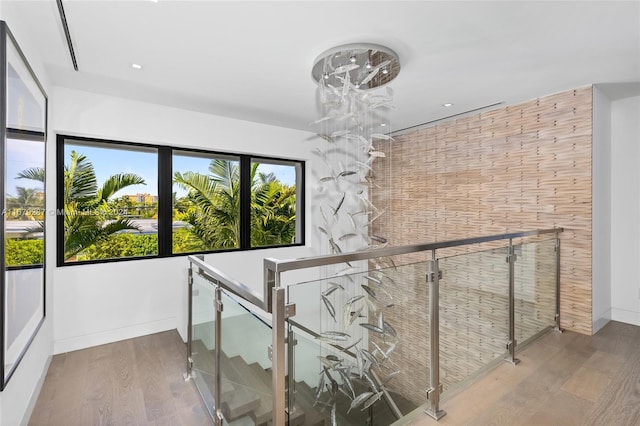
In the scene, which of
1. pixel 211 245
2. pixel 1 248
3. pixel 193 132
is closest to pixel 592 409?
pixel 1 248

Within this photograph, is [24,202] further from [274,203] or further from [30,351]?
[274,203]

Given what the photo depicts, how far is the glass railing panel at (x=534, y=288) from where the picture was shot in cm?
262

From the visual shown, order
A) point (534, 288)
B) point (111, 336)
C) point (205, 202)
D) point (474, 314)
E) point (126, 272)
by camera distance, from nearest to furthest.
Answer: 1. point (474, 314)
2. point (534, 288)
3. point (111, 336)
4. point (126, 272)
5. point (205, 202)

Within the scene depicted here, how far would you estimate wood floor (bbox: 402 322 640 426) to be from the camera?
1807 millimetres

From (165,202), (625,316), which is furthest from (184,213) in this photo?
(625,316)

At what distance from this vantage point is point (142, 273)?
11.2 feet

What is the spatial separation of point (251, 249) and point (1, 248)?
280 centimetres

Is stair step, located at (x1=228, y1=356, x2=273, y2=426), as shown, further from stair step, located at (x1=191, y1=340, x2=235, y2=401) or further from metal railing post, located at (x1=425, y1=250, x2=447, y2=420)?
metal railing post, located at (x1=425, y1=250, x2=447, y2=420)

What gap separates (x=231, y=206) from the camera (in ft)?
13.8

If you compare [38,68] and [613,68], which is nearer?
[38,68]

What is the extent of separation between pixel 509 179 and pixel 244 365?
343cm

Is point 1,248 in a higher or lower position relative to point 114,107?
lower

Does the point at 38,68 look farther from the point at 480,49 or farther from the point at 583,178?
the point at 583,178

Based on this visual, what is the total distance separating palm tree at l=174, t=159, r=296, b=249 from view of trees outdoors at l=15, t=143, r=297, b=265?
0.04 feet
